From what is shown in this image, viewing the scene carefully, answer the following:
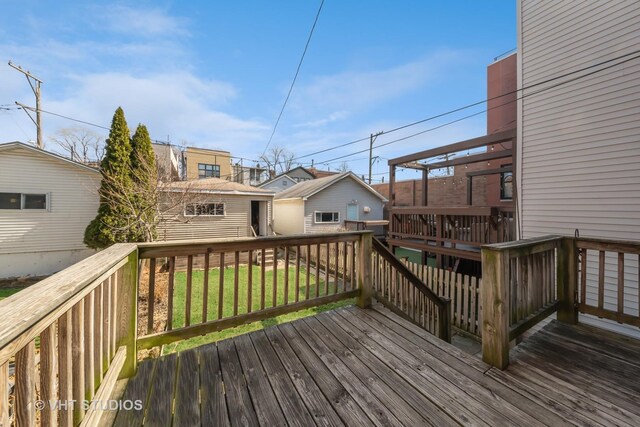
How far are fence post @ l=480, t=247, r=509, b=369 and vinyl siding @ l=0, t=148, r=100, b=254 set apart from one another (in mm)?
11713

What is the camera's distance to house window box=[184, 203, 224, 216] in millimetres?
11023

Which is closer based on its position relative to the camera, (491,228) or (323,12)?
(323,12)

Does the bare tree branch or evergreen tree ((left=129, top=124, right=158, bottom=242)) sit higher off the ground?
the bare tree branch

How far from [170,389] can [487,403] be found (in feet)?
7.05

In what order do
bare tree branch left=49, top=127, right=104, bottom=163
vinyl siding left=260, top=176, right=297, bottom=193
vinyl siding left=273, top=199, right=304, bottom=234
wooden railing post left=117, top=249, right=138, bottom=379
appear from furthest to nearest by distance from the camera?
1. vinyl siding left=260, top=176, right=297, bottom=193
2. bare tree branch left=49, top=127, right=104, bottom=163
3. vinyl siding left=273, top=199, right=304, bottom=234
4. wooden railing post left=117, top=249, right=138, bottom=379

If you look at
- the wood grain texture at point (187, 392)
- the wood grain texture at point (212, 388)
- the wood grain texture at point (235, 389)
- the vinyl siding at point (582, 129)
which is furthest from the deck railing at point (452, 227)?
the wood grain texture at point (187, 392)

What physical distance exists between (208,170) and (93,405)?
27.8 meters

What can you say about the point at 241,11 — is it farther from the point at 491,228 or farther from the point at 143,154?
the point at 491,228

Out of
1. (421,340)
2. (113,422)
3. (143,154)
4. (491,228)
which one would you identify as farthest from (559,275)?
(143,154)

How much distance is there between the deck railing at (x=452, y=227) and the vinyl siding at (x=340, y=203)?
6862 millimetres

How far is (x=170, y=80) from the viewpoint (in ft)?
32.1

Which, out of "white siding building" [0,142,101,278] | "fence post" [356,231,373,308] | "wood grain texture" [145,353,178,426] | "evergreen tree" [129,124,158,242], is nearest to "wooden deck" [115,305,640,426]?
"wood grain texture" [145,353,178,426]

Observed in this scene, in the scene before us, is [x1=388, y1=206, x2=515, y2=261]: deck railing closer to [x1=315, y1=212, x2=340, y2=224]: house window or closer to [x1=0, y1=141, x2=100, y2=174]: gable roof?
[x1=315, y1=212, x2=340, y2=224]: house window

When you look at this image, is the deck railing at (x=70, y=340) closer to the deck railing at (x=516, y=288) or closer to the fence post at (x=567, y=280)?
the deck railing at (x=516, y=288)
